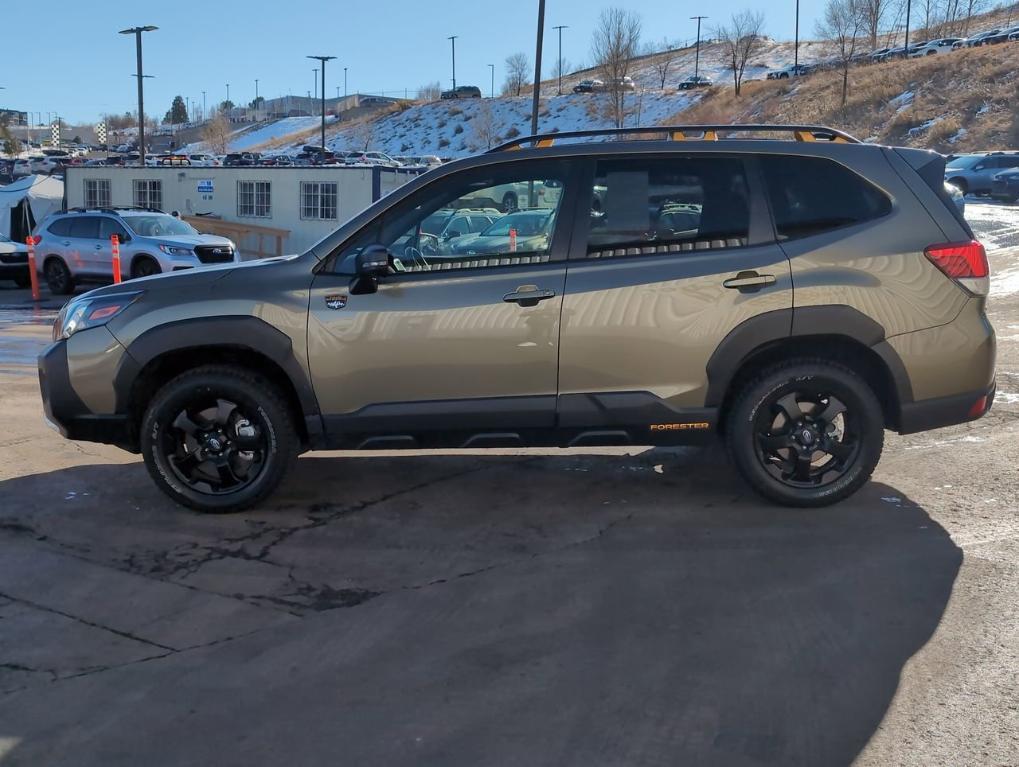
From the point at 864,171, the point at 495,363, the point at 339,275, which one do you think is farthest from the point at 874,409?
the point at 339,275

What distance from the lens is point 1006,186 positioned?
107ft

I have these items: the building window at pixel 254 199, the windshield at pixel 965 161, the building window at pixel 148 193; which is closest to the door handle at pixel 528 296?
the building window at pixel 254 199

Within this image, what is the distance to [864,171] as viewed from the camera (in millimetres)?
5473

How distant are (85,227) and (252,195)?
8.29 metres

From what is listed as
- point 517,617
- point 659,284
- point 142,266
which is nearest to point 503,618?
point 517,617

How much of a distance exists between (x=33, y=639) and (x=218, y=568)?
3.11ft

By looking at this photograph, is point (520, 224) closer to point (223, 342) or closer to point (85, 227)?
point (223, 342)

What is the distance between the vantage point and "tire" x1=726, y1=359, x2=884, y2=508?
17.9ft

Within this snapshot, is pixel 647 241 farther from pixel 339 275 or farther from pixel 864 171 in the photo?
pixel 339 275

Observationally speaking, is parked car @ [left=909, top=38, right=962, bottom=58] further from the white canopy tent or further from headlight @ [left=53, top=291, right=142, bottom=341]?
headlight @ [left=53, top=291, right=142, bottom=341]

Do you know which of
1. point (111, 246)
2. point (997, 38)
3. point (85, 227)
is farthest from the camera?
point (997, 38)

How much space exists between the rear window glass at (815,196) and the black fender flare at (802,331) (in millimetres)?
430

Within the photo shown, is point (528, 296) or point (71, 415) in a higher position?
point (528, 296)

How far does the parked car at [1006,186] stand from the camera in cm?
3259
